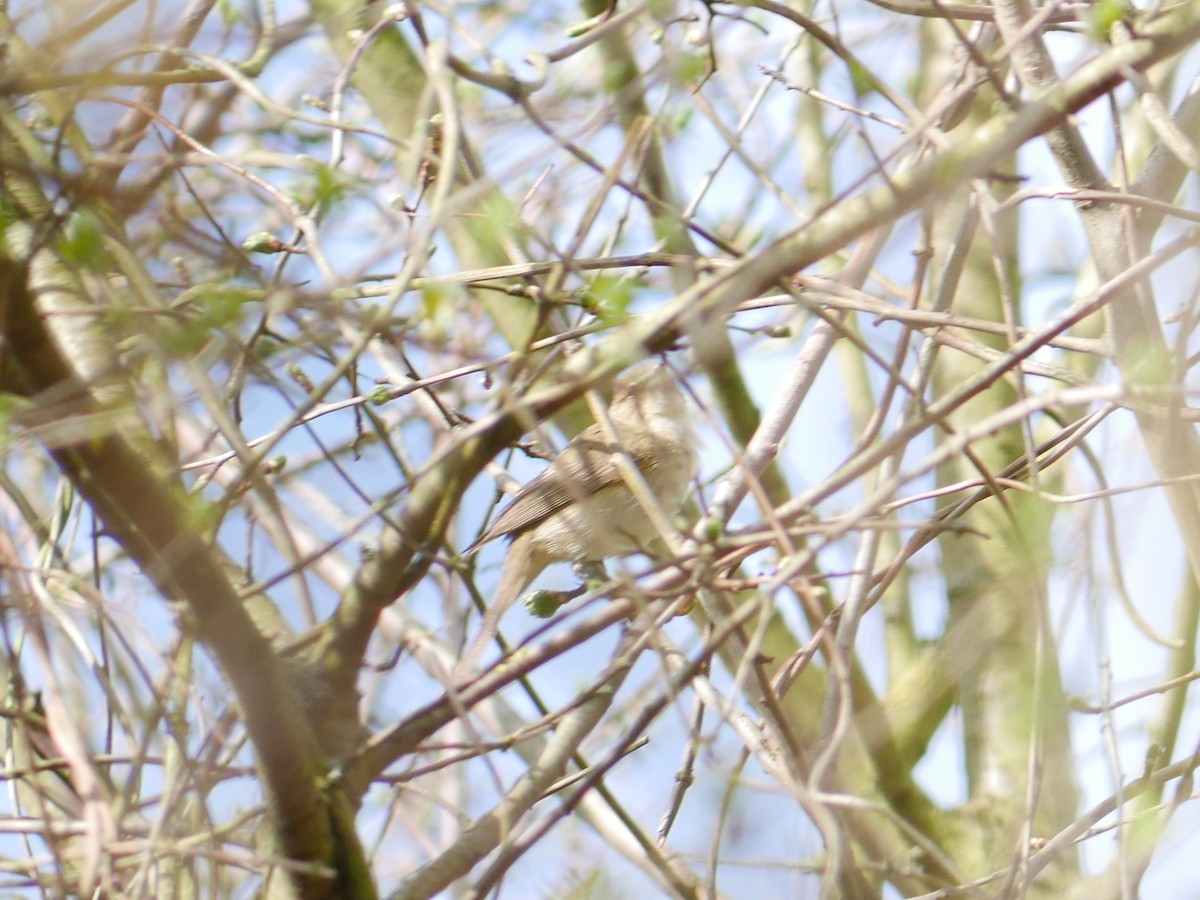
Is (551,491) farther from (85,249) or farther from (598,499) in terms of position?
(85,249)

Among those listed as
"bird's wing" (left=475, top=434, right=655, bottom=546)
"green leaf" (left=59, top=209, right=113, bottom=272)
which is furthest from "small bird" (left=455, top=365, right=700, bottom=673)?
"green leaf" (left=59, top=209, right=113, bottom=272)

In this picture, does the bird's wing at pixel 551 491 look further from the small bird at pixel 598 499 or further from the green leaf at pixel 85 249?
the green leaf at pixel 85 249

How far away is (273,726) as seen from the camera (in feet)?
6.92

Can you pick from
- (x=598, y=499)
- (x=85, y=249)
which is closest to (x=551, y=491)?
(x=598, y=499)

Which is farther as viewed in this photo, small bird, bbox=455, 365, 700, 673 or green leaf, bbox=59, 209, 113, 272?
small bird, bbox=455, 365, 700, 673

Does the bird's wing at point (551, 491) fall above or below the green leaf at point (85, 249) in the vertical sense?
above

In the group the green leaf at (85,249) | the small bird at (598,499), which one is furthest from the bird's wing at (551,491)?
the green leaf at (85,249)

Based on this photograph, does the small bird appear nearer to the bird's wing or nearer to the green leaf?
the bird's wing

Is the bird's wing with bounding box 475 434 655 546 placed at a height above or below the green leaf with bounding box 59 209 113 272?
above

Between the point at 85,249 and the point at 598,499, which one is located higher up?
the point at 598,499

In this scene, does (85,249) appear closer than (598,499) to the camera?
Yes

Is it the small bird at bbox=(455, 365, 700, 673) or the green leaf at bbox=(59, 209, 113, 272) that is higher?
the small bird at bbox=(455, 365, 700, 673)

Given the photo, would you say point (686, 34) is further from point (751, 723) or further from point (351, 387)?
point (751, 723)

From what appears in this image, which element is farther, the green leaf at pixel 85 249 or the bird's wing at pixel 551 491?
the bird's wing at pixel 551 491
